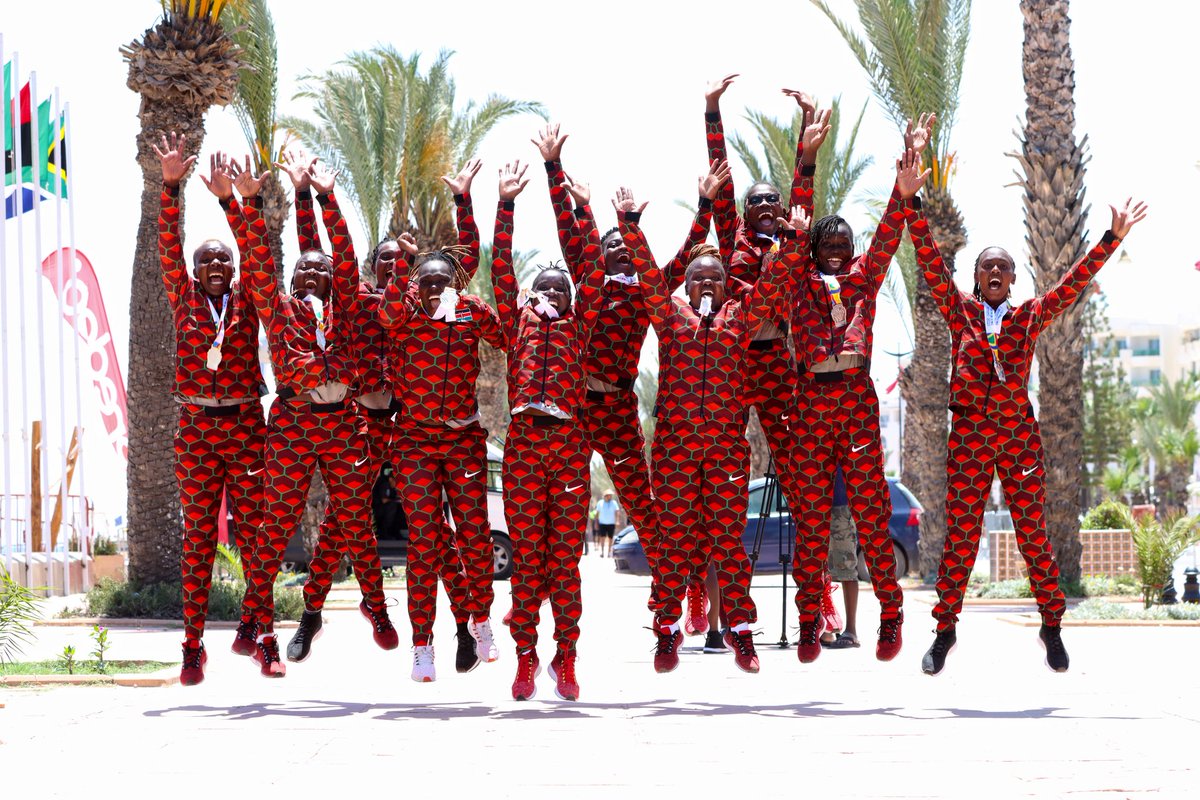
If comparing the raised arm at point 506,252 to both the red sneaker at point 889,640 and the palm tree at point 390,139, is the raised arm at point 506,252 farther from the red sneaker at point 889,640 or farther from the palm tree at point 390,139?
the palm tree at point 390,139

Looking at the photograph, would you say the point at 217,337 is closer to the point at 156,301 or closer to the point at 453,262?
the point at 453,262

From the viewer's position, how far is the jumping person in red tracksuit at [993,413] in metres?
8.13

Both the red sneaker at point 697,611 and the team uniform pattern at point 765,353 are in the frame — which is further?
the red sneaker at point 697,611

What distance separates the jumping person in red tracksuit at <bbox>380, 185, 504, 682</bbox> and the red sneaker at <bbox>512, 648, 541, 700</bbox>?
61 cm

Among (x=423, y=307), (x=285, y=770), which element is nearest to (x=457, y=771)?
(x=285, y=770)

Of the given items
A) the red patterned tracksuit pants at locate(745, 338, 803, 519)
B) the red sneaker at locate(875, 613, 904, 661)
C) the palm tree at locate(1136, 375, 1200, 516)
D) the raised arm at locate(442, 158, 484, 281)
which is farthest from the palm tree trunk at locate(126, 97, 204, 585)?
the palm tree at locate(1136, 375, 1200, 516)

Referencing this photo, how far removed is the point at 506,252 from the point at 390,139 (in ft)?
56.6

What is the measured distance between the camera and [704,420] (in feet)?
26.0

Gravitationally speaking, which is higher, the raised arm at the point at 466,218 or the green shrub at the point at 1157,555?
the raised arm at the point at 466,218

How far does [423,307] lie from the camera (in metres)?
7.98

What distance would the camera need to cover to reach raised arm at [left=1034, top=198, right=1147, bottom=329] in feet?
26.8

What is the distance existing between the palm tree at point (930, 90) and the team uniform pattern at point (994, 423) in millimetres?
10977

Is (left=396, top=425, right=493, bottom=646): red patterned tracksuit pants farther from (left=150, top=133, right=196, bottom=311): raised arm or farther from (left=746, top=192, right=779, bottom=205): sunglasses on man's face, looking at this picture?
(left=746, top=192, right=779, bottom=205): sunglasses on man's face

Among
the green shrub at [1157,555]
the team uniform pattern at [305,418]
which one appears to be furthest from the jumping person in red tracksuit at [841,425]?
Answer: the green shrub at [1157,555]
